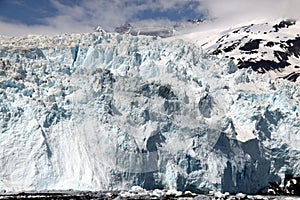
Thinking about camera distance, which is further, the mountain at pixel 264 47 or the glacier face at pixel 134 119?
the mountain at pixel 264 47

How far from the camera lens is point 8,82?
37.1 metres

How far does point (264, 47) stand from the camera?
176875 millimetres

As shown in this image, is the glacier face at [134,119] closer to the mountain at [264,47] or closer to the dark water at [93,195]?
the dark water at [93,195]

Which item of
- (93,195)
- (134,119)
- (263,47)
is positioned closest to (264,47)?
(263,47)

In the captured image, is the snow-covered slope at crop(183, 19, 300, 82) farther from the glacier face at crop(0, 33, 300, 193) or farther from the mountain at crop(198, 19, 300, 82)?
the glacier face at crop(0, 33, 300, 193)

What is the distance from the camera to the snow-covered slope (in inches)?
6353

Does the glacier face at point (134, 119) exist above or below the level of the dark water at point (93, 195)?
above

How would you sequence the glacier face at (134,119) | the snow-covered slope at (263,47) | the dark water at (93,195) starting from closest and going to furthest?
the dark water at (93,195) < the glacier face at (134,119) < the snow-covered slope at (263,47)

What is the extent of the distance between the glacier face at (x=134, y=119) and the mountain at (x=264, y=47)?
103m

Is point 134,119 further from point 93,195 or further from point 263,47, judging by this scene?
point 263,47

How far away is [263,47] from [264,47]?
45cm

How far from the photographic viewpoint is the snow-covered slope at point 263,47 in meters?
161

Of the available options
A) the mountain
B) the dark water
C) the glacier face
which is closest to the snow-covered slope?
the mountain

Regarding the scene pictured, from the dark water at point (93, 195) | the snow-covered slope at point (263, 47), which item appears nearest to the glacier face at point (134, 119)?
the dark water at point (93, 195)
